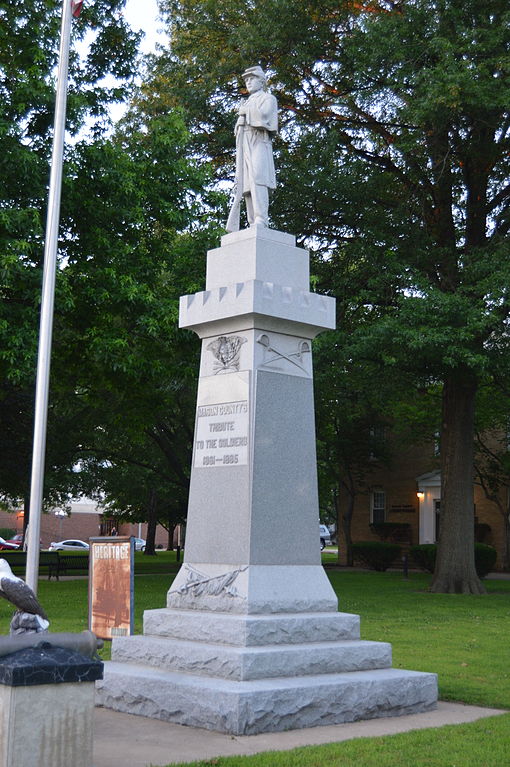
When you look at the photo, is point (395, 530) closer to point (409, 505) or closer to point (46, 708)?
point (409, 505)

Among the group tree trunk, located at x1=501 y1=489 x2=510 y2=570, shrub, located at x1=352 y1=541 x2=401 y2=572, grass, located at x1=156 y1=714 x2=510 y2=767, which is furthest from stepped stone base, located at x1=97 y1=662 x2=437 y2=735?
tree trunk, located at x1=501 y1=489 x2=510 y2=570

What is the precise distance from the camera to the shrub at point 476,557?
1419 inches

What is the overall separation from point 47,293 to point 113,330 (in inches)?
240

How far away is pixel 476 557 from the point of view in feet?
117

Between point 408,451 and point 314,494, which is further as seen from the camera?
point 408,451

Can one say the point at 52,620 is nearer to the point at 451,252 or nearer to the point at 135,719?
the point at 135,719

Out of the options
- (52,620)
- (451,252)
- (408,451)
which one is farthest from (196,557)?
(408,451)

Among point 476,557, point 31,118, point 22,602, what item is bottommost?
point 476,557

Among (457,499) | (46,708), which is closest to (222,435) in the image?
(46,708)

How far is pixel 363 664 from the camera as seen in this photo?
962 cm

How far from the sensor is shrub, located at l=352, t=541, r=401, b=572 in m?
41.9

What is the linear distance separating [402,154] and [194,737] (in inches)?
810

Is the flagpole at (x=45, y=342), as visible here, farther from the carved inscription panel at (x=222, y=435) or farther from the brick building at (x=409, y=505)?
the brick building at (x=409, y=505)

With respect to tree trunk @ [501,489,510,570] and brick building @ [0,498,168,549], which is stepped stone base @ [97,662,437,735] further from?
brick building @ [0,498,168,549]
